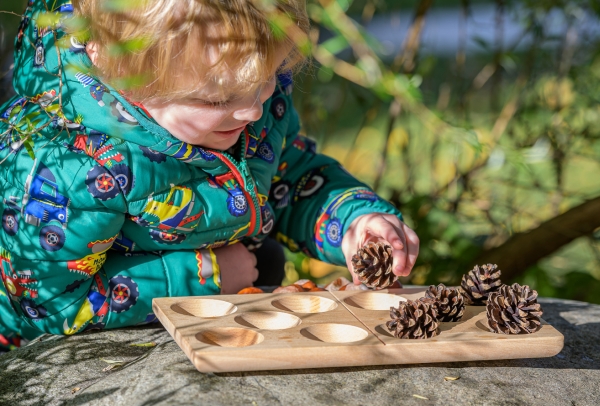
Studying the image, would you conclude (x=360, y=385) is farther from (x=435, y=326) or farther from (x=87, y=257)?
(x=87, y=257)

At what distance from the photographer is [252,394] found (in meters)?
0.97

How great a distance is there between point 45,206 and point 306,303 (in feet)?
1.57

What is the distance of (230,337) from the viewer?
1.13 m

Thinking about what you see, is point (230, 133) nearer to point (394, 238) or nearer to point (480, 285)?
point (394, 238)

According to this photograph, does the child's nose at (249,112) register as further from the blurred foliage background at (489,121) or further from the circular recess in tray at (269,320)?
the blurred foliage background at (489,121)

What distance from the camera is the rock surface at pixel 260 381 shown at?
984 millimetres

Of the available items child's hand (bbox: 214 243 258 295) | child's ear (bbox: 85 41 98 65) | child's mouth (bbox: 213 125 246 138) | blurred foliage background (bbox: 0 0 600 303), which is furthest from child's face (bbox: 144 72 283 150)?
blurred foliage background (bbox: 0 0 600 303)

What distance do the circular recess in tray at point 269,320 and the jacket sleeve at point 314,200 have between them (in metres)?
0.41

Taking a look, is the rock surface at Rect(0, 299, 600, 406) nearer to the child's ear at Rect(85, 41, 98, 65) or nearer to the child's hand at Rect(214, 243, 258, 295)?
the child's hand at Rect(214, 243, 258, 295)

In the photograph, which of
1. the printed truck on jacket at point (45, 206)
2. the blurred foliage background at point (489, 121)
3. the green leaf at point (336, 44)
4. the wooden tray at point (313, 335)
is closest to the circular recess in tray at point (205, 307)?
the wooden tray at point (313, 335)

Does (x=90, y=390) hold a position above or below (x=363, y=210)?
below

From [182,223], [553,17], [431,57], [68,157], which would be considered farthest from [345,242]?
[553,17]

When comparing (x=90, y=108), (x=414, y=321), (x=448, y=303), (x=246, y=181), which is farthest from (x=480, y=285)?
(x=90, y=108)

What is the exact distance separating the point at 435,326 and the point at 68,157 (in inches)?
26.8
